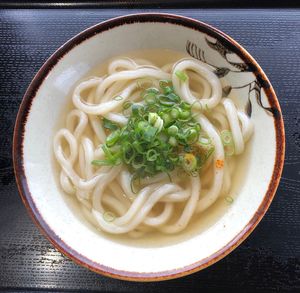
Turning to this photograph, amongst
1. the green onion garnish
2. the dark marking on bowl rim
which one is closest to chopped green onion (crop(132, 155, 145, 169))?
the green onion garnish

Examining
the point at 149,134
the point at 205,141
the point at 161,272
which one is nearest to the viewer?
the point at 161,272

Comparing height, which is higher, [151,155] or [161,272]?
[151,155]

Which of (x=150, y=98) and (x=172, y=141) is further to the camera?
(x=150, y=98)

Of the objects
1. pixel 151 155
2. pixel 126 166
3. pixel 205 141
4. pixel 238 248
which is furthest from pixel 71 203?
pixel 238 248

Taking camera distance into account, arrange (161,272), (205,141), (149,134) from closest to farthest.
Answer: (161,272), (149,134), (205,141)

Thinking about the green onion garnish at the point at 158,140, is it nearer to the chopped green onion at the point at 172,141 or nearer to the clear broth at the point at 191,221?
the chopped green onion at the point at 172,141

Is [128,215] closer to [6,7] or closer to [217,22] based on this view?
[217,22]

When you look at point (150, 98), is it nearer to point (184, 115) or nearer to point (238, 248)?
point (184, 115)
